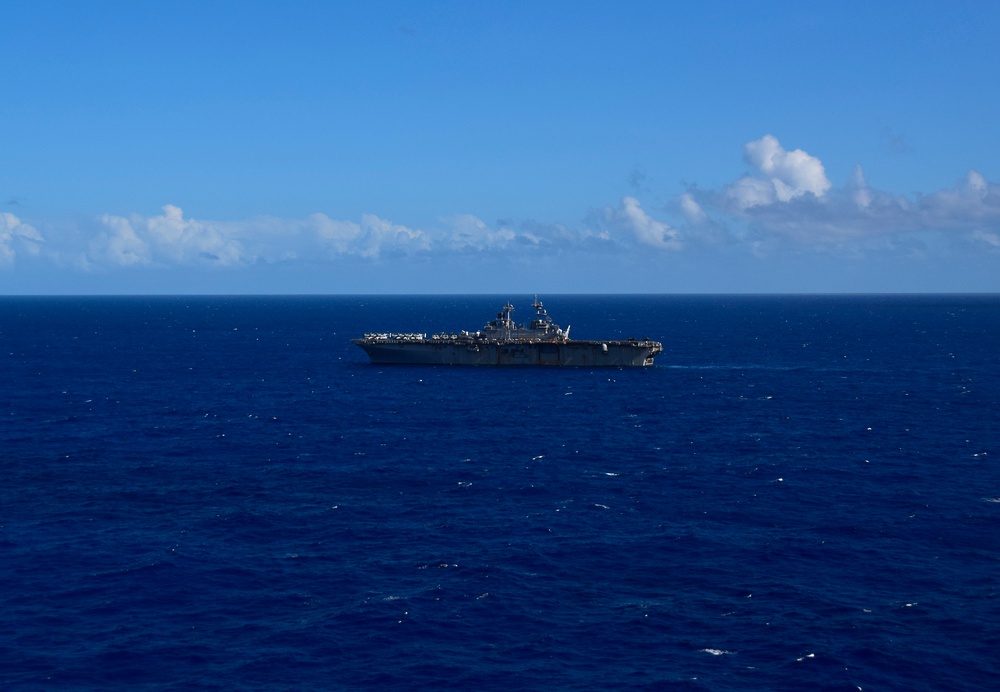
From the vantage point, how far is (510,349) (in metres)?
166

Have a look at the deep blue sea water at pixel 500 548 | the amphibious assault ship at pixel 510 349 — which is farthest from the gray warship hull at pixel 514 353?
the deep blue sea water at pixel 500 548

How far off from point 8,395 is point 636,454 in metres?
91.5

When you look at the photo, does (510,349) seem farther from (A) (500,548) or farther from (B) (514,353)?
(A) (500,548)

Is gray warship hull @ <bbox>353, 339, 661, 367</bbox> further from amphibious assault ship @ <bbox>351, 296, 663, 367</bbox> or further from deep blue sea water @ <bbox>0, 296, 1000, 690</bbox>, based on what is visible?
deep blue sea water @ <bbox>0, 296, 1000, 690</bbox>

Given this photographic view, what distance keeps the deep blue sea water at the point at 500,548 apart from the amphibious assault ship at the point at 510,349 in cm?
4670

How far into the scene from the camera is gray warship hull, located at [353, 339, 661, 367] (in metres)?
165

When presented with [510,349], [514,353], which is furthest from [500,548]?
[514,353]

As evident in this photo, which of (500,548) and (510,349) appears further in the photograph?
(510,349)

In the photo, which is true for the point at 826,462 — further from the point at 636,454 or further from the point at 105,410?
the point at 105,410

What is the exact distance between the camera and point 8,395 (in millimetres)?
129500

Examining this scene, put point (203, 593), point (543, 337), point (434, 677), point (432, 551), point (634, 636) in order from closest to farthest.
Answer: point (434, 677) → point (634, 636) → point (203, 593) → point (432, 551) → point (543, 337)

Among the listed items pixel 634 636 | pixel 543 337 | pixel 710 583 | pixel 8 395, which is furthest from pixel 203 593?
pixel 543 337

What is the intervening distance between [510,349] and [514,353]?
45.1 inches

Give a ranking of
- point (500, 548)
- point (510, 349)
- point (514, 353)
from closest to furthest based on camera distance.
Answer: point (500, 548), point (510, 349), point (514, 353)
